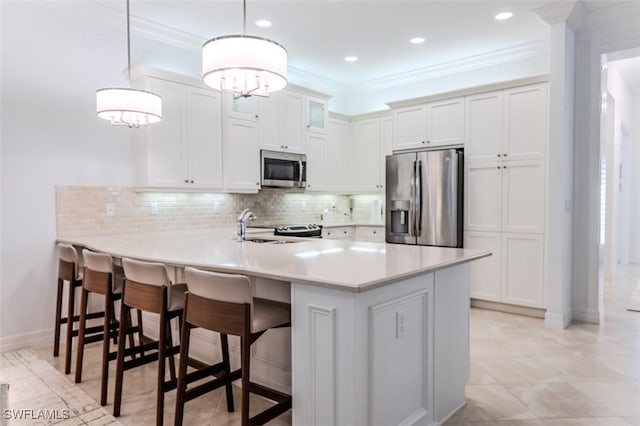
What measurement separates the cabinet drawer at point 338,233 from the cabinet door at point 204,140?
1619mm

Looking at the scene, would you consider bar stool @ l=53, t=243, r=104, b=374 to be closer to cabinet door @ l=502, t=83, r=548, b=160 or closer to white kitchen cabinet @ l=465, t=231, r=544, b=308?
white kitchen cabinet @ l=465, t=231, r=544, b=308

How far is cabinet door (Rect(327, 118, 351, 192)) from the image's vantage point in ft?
18.6

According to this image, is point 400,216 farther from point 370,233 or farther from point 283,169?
point 283,169

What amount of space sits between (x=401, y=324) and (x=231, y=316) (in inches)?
30.5

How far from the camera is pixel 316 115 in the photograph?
5.42 metres

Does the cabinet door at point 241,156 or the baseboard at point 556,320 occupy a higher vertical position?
the cabinet door at point 241,156

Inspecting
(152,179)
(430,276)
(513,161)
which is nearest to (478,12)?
(513,161)

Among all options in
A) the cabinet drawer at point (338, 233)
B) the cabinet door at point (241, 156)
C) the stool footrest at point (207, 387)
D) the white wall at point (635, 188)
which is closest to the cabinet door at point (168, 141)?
the cabinet door at point (241, 156)

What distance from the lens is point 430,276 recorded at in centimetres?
208

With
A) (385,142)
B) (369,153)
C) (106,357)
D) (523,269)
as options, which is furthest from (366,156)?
(106,357)

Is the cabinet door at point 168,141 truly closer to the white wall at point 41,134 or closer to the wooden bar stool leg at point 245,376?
the white wall at point 41,134

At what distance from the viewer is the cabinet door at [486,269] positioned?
4363 mm

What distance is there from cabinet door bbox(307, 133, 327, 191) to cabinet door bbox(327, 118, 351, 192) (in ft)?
0.29

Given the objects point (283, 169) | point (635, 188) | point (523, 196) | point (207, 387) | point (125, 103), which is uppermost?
point (125, 103)
